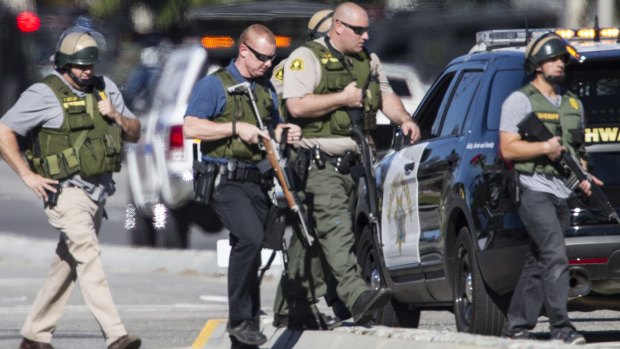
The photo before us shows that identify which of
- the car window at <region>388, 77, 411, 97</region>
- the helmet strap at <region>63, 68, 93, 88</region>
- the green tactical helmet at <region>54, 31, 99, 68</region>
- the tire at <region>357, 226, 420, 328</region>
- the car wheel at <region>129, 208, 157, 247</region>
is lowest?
the car wheel at <region>129, 208, 157, 247</region>

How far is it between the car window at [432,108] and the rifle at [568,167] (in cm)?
147

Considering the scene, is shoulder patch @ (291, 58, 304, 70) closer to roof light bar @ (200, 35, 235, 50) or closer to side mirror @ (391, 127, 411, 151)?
side mirror @ (391, 127, 411, 151)

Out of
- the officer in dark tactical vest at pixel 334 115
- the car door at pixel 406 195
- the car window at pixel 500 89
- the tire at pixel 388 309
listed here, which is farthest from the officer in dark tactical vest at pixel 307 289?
the car window at pixel 500 89

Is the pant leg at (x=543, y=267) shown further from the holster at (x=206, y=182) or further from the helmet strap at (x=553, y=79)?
the holster at (x=206, y=182)

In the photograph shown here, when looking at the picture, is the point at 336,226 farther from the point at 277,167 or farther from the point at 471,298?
the point at 471,298

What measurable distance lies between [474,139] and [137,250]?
8.53 m

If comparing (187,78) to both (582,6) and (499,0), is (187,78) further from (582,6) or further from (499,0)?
(499,0)

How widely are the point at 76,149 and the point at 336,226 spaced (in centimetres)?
147

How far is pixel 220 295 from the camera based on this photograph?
52.4 ft

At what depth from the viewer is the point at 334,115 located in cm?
1060

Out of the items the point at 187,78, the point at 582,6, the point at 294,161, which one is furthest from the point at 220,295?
the point at 582,6

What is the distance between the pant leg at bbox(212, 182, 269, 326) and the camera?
10094 millimetres

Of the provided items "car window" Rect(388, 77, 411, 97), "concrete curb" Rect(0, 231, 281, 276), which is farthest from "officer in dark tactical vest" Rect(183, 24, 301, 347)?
"car window" Rect(388, 77, 411, 97)

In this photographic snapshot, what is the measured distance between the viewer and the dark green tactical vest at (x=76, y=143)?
1029 cm
